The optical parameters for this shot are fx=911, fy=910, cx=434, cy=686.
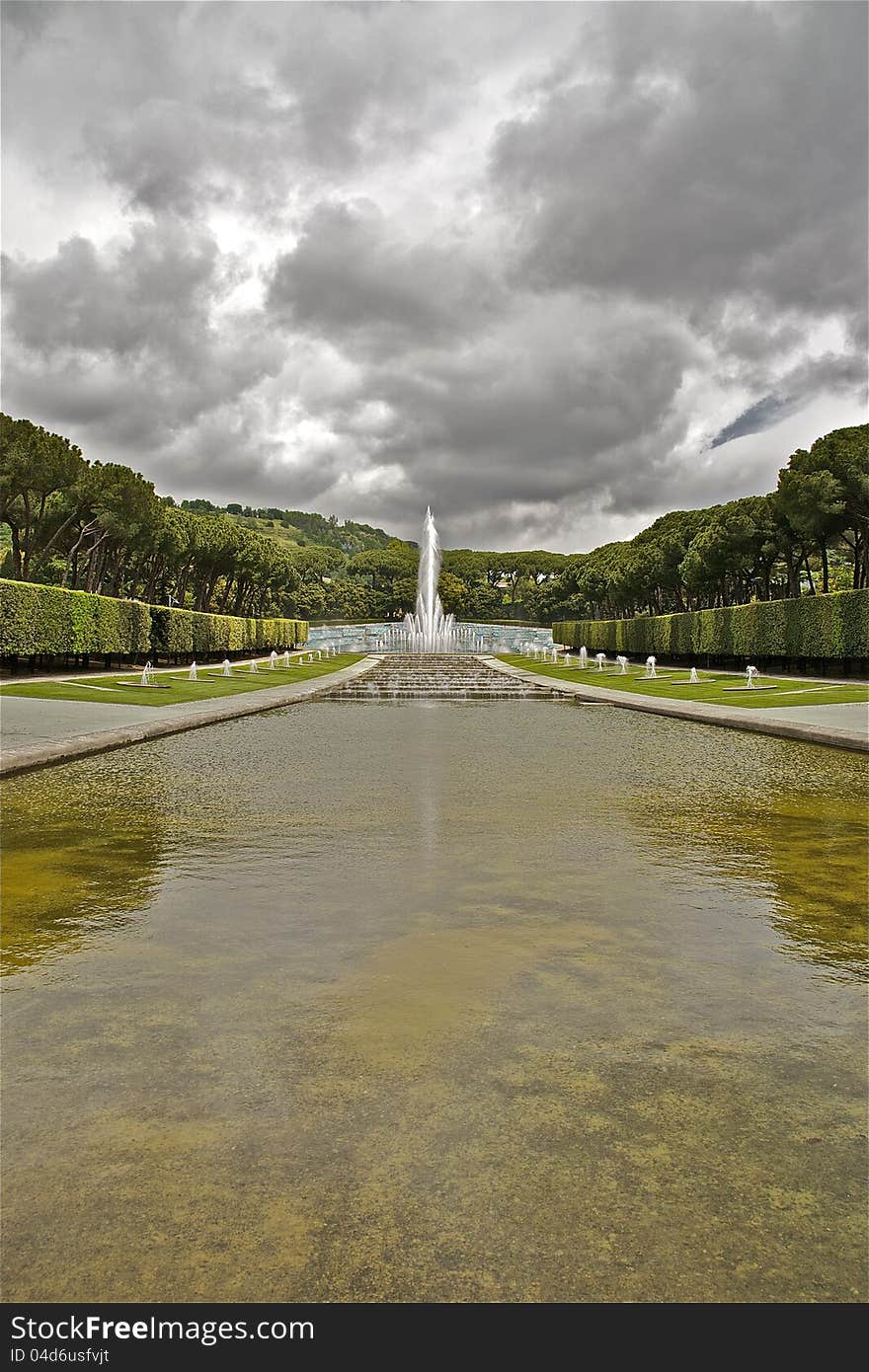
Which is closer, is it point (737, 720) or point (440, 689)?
point (737, 720)

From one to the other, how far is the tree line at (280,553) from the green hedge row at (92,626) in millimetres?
7858

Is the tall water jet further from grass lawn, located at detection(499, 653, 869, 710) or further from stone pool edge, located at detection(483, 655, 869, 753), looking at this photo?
stone pool edge, located at detection(483, 655, 869, 753)

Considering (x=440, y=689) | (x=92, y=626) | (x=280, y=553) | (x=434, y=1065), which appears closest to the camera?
(x=434, y=1065)

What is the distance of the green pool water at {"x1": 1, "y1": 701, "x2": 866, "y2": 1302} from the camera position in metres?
2.30

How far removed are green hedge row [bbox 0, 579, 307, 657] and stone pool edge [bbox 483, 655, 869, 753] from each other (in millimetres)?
21237

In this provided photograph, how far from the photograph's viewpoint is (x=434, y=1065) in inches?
134

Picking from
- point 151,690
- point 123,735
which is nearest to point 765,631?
point 151,690

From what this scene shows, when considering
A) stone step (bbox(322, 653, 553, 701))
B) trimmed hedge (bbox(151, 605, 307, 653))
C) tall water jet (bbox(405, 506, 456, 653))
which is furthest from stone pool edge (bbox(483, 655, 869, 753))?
tall water jet (bbox(405, 506, 456, 653))

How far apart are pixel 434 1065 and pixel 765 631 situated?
45967mm

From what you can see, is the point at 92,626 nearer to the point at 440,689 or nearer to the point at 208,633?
the point at 440,689

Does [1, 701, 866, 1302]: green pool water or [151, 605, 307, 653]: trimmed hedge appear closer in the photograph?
[1, 701, 866, 1302]: green pool water

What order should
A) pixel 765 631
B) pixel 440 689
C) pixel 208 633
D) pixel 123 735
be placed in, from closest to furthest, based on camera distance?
1. pixel 123 735
2. pixel 440 689
3. pixel 765 631
4. pixel 208 633
